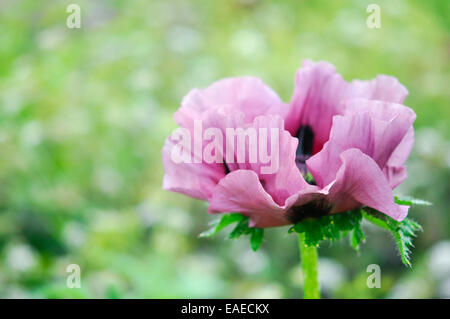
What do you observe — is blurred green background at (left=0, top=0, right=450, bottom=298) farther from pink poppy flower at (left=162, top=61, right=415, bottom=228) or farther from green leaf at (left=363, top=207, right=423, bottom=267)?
green leaf at (left=363, top=207, right=423, bottom=267)

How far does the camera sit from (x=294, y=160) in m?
0.53

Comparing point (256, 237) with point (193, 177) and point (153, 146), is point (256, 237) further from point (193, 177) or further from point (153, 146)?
point (153, 146)

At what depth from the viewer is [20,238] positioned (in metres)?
1.41

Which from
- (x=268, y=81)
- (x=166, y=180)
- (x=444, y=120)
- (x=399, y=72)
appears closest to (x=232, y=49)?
(x=268, y=81)

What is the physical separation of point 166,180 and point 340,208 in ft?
0.55

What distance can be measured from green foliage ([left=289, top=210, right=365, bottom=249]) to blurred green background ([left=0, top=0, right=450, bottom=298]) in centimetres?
32

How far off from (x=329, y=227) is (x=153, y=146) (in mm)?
1149

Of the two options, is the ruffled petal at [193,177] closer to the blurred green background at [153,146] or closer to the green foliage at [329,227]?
the green foliage at [329,227]

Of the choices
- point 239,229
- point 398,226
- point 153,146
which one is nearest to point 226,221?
point 239,229

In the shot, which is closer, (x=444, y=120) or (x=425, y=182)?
(x=425, y=182)

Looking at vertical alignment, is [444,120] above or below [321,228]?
above

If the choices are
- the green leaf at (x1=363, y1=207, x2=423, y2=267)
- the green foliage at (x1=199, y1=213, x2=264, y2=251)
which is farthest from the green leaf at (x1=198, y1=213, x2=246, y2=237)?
the green leaf at (x1=363, y1=207, x2=423, y2=267)

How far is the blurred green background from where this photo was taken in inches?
49.0

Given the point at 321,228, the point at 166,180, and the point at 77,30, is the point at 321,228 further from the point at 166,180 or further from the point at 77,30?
the point at 77,30
